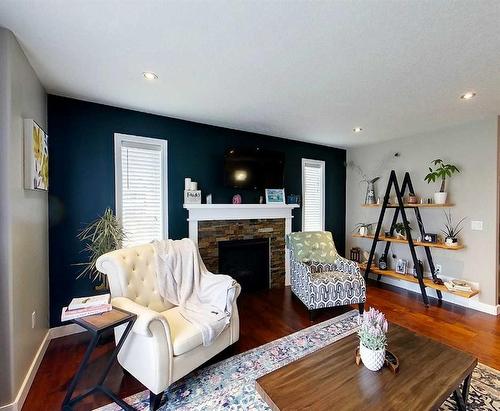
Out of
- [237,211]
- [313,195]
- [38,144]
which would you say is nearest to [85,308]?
[38,144]

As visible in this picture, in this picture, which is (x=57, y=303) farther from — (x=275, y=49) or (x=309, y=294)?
(x=275, y=49)

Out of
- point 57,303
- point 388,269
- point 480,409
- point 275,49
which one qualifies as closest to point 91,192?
point 57,303

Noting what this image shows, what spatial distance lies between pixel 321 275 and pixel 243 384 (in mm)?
1751

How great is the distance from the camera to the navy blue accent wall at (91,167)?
2643 mm

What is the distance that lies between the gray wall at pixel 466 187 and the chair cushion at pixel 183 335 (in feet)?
12.1

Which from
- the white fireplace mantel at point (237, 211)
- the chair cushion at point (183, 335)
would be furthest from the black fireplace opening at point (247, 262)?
the chair cushion at point (183, 335)

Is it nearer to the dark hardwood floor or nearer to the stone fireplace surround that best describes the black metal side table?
the dark hardwood floor

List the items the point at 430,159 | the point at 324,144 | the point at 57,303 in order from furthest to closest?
the point at 324,144 < the point at 430,159 < the point at 57,303

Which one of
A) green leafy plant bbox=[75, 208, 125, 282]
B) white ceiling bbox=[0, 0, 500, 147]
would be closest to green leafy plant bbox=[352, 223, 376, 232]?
white ceiling bbox=[0, 0, 500, 147]

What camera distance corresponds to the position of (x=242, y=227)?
382 cm

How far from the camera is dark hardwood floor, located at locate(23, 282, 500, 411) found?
1939 millimetres

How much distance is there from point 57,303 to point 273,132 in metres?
3.47

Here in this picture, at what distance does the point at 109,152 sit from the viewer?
291 centimetres

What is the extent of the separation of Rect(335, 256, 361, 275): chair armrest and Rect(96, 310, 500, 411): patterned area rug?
3.44ft
